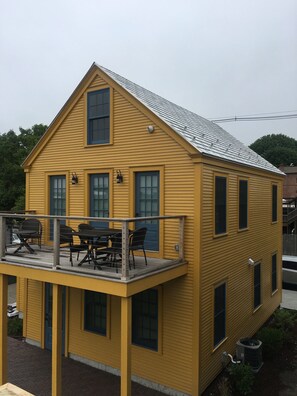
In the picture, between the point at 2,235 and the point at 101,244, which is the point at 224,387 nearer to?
the point at 101,244

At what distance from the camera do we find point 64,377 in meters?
8.45

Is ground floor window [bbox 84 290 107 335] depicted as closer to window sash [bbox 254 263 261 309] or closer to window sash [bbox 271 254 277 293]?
window sash [bbox 254 263 261 309]

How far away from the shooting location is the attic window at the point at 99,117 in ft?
30.2

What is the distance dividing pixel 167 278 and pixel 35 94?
5450 cm

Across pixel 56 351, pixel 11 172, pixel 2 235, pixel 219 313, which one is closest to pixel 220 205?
pixel 219 313

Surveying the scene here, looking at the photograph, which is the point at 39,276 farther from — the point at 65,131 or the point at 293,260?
the point at 293,260

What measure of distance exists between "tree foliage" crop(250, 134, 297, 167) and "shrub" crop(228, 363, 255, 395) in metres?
68.9

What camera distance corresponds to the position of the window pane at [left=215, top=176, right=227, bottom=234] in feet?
27.9

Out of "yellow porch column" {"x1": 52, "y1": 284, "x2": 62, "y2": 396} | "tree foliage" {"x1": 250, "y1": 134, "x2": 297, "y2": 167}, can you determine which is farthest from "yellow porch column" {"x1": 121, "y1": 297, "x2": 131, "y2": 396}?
"tree foliage" {"x1": 250, "y1": 134, "x2": 297, "y2": 167}

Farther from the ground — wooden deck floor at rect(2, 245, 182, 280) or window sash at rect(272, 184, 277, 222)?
window sash at rect(272, 184, 277, 222)

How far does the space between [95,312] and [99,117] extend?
224 inches

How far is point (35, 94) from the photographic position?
5403 cm

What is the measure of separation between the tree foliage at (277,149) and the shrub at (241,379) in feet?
226

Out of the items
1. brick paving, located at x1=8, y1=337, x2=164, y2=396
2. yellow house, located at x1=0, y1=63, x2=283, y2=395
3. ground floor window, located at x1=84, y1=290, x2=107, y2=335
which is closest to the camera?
yellow house, located at x1=0, y1=63, x2=283, y2=395
